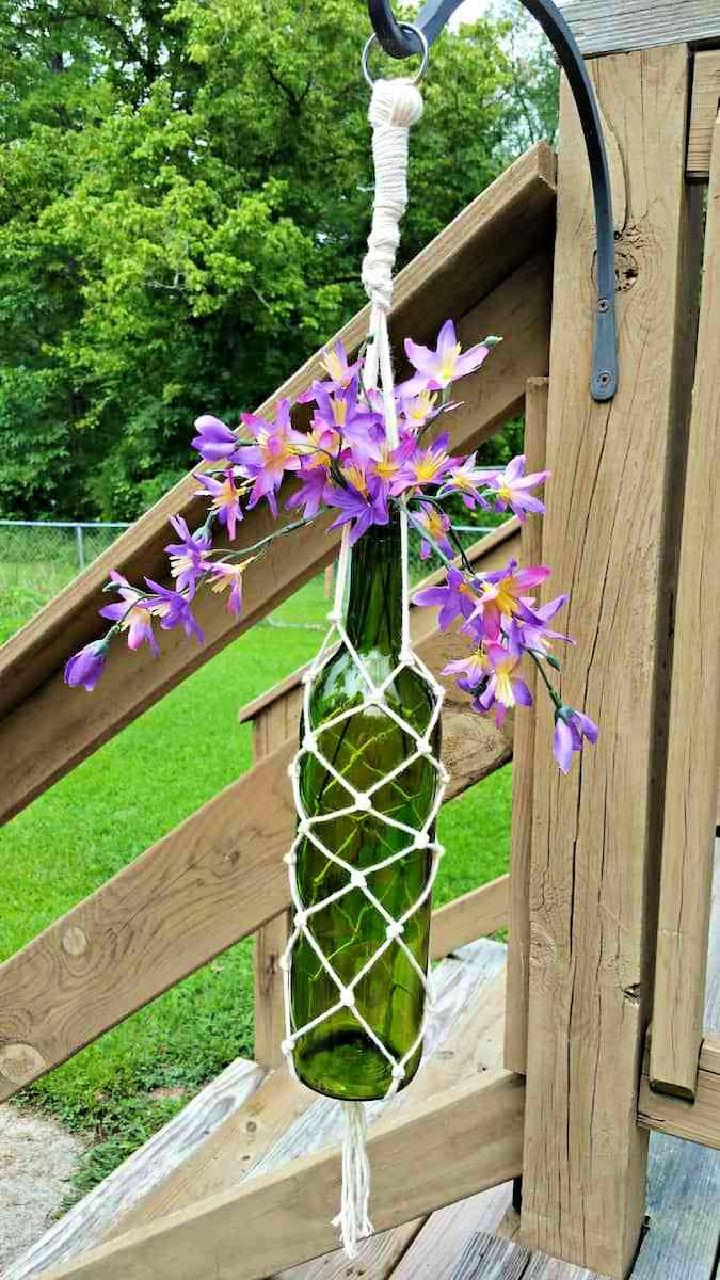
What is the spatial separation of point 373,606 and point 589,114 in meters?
0.49

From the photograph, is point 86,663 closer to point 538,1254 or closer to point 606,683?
point 606,683

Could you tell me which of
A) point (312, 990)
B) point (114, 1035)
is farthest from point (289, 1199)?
point (114, 1035)

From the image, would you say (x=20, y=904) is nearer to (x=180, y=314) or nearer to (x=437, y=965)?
(x=437, y=965)

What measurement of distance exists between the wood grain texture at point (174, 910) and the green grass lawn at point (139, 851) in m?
0.22

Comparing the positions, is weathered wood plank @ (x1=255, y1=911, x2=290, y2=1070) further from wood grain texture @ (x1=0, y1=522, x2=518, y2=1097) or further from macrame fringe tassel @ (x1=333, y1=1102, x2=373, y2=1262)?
macrame fringe tassel @ (x1=333, y1=1102, x2=373, y2=1262)

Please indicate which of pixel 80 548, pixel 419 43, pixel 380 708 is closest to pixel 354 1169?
pixel 380 708

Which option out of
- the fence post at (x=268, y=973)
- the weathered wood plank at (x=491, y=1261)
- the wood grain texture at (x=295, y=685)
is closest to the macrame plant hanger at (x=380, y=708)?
the weathered wood plank at (x=491, y=1261)

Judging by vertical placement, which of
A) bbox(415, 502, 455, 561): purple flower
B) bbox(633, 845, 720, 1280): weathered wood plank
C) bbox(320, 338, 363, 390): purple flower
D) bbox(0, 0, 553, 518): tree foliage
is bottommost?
bbox(633, 845, 720, 1280): weathered wood plank

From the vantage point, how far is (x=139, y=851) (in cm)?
413

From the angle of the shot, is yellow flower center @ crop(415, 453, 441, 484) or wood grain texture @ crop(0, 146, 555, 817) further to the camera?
wood grain texture @ crop(0, 146, 555, 817)

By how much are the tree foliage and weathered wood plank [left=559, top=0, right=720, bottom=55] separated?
530 inches

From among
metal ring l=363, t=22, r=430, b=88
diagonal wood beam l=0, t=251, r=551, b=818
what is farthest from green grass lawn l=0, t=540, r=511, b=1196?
metal ring l=363, t=22, r=430, b=88

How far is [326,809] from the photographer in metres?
0.82

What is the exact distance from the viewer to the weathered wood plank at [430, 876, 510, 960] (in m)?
2.23
